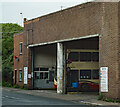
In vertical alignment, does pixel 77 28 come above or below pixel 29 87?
above

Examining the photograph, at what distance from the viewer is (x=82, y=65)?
3441 centimetres

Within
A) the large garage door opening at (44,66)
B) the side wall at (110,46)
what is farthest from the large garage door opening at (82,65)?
the side wall at (110,46)

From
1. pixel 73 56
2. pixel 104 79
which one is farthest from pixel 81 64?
pixel 104 79

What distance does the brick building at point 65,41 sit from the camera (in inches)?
964

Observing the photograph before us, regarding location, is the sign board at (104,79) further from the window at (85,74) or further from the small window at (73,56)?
the window at (85,74)

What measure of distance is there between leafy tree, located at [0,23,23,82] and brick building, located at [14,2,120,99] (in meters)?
5.89

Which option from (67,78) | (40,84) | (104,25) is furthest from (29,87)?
(104,25)

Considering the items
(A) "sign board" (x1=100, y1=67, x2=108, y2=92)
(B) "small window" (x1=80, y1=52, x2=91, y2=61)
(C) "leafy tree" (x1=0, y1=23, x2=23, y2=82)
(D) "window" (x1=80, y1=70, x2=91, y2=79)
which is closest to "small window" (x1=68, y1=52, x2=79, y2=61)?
(B) "small window" (x1=80, y1=52, x2=91, y2=61)

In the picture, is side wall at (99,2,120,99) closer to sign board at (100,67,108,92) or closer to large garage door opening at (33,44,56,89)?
sign board at (100,67,108,92)

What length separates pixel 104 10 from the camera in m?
25.5

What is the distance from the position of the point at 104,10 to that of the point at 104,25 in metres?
1.11

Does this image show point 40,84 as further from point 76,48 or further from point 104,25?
point 104,25

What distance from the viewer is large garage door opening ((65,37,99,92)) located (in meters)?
33.4

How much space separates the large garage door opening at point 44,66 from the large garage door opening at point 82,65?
20.7ft
